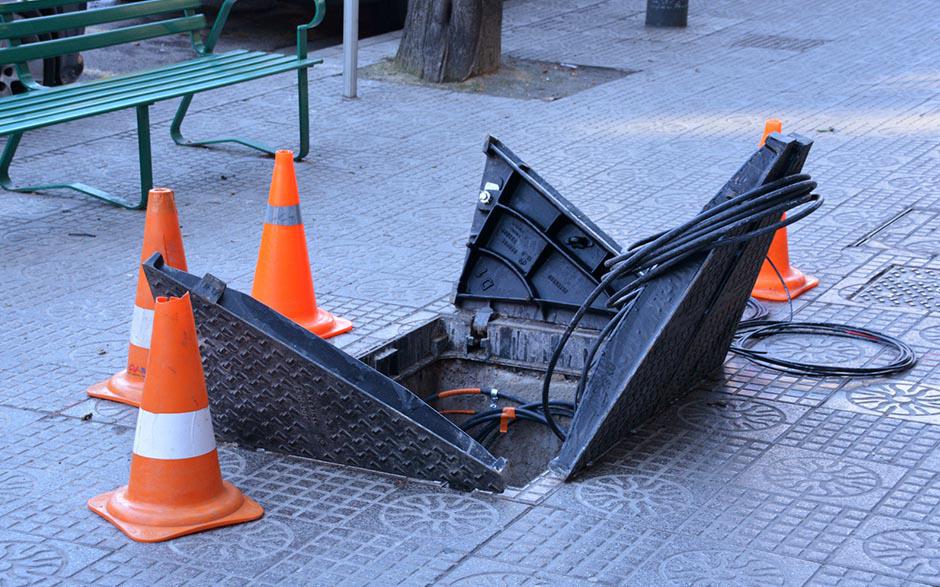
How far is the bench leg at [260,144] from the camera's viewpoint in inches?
328

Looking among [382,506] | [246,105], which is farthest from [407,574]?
[246,105]

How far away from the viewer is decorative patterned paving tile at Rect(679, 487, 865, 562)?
3771 mm

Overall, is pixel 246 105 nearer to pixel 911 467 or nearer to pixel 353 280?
pixel 353 280

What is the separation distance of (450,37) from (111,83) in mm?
3579

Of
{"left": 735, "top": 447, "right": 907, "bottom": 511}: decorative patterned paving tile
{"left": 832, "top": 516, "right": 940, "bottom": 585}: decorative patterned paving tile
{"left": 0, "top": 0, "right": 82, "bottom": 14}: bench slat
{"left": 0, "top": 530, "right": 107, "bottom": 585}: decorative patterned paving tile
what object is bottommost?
{"left": 0, "top": 530, "right": 107, "bottom": 585}: decorative patterned paving tile

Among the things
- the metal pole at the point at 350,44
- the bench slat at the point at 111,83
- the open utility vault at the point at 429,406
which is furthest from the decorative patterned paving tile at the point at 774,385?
the metal pole at the point at 350,44

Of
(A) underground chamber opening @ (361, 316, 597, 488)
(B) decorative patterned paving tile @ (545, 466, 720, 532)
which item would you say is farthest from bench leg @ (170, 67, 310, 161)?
(B) decorative patterned paving tile @ (545, 466, 720, 532)

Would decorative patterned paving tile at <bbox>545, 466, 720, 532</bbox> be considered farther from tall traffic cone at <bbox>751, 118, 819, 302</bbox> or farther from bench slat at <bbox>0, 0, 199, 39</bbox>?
bench slat at <bbox>0, 0, 199, 39</bbox>

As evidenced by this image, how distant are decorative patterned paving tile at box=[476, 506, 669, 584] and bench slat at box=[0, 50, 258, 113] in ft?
14.2

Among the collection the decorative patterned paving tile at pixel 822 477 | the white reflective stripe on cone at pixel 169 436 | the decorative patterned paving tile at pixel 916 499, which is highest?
the white reflective stripe on cone at pixel 169 436

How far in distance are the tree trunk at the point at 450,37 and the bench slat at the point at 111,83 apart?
2222 millimetres

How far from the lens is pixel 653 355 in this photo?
4.18m

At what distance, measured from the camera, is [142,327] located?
4793mm

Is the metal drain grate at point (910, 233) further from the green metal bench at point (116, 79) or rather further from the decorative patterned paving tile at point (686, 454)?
the green metal bench at point (116, 79)
